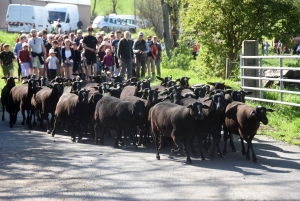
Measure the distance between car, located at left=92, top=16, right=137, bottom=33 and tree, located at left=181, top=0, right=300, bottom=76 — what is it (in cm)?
4298

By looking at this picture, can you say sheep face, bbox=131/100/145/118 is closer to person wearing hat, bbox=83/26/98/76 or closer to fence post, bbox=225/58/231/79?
fence post, bbox=225/58/231/79

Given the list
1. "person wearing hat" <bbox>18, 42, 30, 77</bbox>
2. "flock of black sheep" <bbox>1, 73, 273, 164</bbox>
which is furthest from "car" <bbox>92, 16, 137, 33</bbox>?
"flock of black sheep" <bbox>1, 73, 273, 164</bbox>

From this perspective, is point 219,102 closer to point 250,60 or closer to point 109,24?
point 250,60

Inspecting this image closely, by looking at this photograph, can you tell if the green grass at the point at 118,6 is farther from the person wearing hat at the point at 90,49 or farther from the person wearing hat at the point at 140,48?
the person wearing hat at the point at 90,49

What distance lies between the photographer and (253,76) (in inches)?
691

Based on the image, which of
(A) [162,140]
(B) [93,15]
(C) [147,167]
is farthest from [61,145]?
(B) [93,15]

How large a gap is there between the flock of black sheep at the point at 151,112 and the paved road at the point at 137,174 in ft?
1.46

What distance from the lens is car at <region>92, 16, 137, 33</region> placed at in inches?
2552

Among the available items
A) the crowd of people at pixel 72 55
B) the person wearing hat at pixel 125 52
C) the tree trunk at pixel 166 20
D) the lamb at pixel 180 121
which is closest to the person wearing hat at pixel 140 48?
the crowd of people at pixel 72 55

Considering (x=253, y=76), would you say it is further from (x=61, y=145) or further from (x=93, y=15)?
(x=93, y=15)

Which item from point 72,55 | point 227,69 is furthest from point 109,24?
point 227,69

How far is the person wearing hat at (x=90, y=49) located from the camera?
72.9ft

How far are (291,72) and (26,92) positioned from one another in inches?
364

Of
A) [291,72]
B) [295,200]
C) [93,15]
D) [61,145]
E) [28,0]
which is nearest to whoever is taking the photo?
[295,200]
